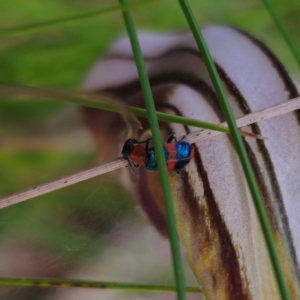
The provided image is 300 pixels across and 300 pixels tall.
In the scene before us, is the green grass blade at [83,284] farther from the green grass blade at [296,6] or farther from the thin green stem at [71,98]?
the green grass blade at [296,6]

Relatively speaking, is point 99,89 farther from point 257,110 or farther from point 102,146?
point 257,110

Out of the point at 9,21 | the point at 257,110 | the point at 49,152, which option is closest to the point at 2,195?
the point at 49,152

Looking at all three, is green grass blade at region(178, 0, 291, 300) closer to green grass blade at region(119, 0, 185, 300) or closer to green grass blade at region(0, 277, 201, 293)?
green grass blade at region(119, 0, 185, 300)

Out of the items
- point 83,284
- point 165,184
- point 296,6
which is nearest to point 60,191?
point 83,284

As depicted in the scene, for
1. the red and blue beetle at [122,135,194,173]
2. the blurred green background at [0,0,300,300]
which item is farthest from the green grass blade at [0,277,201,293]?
the red and blue beetle at [122,135,194,173]

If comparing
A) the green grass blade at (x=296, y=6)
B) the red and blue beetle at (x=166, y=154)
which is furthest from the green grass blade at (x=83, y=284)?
the green grass blade at (x=296, y=6)

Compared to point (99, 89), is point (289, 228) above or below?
below

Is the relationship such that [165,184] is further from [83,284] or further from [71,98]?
[83,284]
